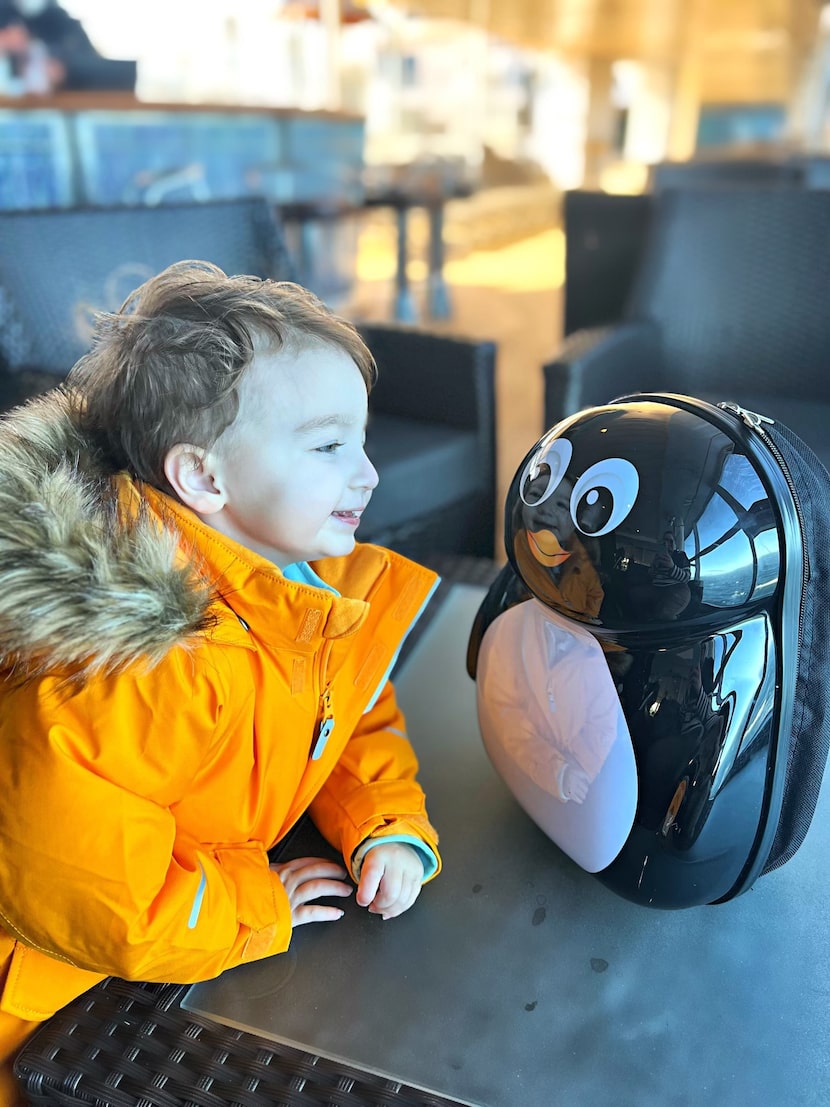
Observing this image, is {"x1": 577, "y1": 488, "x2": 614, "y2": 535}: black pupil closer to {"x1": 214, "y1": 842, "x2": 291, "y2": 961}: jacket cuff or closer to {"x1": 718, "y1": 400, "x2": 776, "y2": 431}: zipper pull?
{"x1": 718, "y1": 400, "x2": 776, "y2": 431}: zipper pull

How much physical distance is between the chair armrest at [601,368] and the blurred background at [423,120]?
635 mm

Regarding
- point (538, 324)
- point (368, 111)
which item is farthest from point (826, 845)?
point (368, 111)

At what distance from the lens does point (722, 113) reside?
939 cm

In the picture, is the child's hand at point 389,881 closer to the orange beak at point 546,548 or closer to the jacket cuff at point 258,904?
the jacket cuff at point 258,904

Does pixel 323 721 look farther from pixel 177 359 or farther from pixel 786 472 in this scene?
pixel 786 472

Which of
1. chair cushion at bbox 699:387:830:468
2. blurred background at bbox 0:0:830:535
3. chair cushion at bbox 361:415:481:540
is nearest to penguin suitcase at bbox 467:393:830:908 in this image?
chair cushion at bbox 361:415:481:540

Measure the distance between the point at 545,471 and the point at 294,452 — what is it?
0.79 ft

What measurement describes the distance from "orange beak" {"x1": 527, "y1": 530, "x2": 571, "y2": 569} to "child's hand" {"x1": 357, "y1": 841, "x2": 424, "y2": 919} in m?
0.33

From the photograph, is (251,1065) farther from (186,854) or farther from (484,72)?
(484,72)

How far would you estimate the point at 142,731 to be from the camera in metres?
0.68

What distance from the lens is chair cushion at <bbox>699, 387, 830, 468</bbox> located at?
181cm

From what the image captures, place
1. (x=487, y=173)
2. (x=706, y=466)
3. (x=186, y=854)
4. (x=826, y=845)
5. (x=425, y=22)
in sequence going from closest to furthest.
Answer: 1. (x=706, y=466)
2. (x=186, y=854)
3. (x=826, y=845)
4. (x=425, y=22)
5. (x=487, y=173)

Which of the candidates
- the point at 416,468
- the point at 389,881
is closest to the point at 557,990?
the point at 389,881

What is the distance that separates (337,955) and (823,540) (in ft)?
1.76
